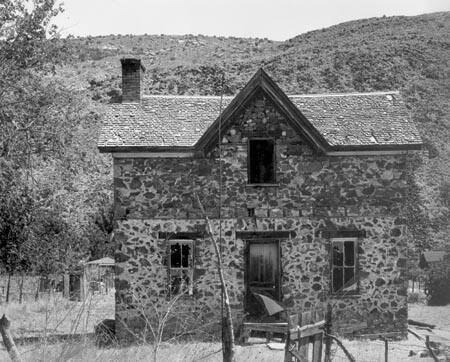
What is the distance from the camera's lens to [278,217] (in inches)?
754

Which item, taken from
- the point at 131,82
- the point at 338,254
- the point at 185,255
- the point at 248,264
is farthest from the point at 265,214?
the point at 131,82

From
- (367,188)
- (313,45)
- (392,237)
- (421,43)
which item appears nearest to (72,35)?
(367,188)

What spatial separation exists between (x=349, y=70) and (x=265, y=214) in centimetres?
5396

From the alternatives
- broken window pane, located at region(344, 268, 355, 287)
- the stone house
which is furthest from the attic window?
broken window pane, located at region(344, 268, 355, 287)

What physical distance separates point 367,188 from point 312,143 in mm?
1996

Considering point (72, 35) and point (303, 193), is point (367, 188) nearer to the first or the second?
point (303, 193)

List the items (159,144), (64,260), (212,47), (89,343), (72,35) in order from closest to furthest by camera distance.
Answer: (89,343)
(159,144)
(72,35)
(64,260)
(212,47)

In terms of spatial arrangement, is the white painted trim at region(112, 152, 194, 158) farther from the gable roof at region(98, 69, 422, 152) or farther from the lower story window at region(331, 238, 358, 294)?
the lower story window at region(331, 238, 358, 294)

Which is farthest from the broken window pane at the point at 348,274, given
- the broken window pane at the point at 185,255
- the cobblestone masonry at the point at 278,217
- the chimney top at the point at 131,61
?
the chimney top at the point at 131,61

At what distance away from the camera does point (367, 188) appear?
63.3 feet

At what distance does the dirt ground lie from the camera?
9523 millimetres

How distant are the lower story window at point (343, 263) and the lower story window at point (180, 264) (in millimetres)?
Answer: 3876

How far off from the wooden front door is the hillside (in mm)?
29478

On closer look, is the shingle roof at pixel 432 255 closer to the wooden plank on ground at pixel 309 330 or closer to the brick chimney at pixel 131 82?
the brick chimney at pixel 131 82
